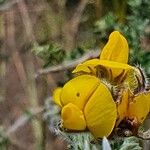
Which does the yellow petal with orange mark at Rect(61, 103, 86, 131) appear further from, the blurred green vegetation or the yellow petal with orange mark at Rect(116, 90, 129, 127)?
the blurred green vegetation

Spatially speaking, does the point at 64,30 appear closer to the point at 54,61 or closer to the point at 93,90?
the point at 54,61

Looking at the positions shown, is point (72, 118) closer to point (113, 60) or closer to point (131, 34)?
point (113, 60)

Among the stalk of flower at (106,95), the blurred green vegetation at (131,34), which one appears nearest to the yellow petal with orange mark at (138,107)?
the stalk of flower at (106,95)

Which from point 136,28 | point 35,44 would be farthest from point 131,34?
point 35,44

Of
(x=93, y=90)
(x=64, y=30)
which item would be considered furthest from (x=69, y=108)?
(x=64, y=30)

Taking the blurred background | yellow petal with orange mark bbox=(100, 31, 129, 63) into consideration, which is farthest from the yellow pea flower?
the blurred background

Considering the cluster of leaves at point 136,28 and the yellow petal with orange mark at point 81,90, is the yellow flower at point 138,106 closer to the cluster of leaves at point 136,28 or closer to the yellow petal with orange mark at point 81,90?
the yellow petal with orange mark at point 81,90
